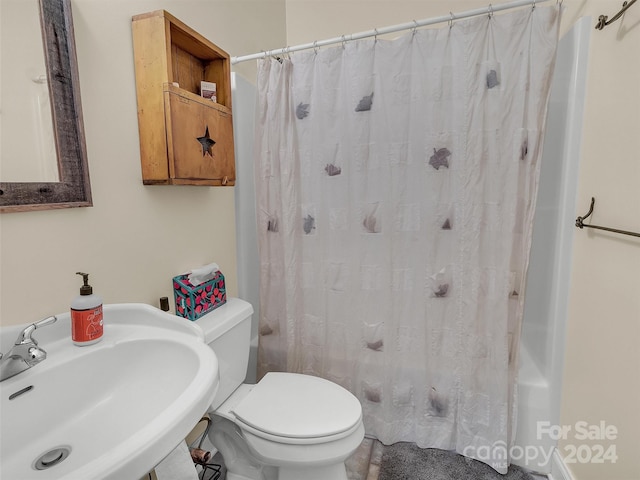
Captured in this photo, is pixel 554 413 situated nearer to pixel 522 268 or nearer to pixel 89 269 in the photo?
pixel 522 268

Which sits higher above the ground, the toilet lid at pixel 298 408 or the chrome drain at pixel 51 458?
the chrome drain at pixel 51 458

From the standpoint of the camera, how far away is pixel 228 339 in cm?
134

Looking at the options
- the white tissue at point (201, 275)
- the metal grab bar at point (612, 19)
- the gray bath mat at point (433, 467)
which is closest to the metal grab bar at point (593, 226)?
the metal grab bar at point (612, 19)

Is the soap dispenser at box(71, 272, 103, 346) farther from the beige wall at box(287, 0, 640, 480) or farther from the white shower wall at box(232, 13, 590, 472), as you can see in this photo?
the beige wall at box(287, 0, 640, 480)

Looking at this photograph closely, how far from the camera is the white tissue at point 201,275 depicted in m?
1.36

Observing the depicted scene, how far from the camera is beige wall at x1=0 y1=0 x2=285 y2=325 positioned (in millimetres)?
875

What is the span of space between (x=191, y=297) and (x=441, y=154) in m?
1.15

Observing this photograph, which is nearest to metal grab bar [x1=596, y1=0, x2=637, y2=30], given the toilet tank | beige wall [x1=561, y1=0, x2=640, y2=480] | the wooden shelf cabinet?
beige wall [x1=561, y1=0, x2=640, y2=480]

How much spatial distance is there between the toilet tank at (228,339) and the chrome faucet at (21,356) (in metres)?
0.50

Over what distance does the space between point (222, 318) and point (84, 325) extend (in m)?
0.50

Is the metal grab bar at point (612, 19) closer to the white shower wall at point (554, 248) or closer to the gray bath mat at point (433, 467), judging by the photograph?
the white shower wall at point (554, 248)

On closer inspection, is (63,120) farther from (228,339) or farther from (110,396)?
(228,339)

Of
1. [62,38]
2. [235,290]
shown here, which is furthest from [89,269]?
[235,290]

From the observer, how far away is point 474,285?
1.43 meters
